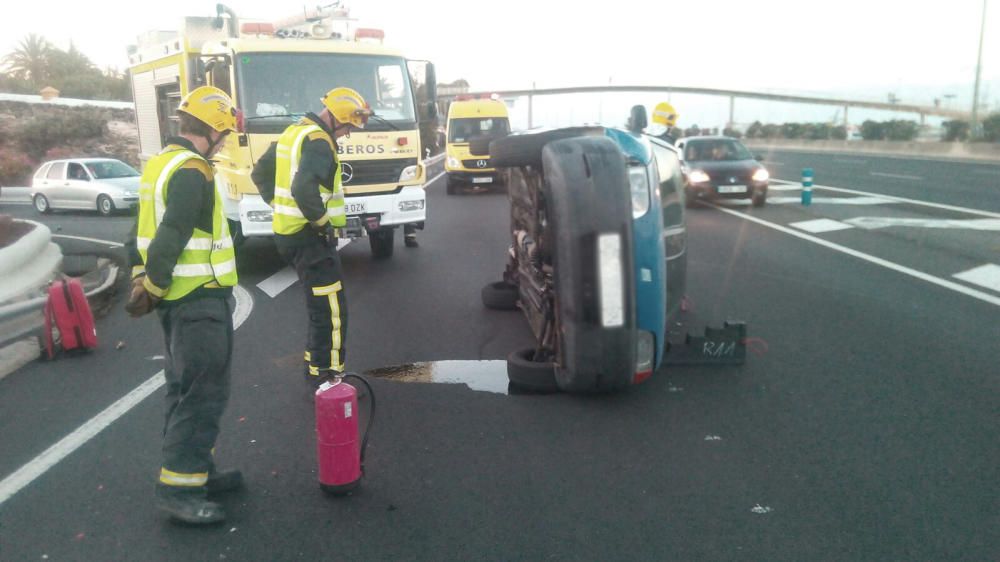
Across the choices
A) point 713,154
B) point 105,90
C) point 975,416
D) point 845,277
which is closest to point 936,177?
point 713,154

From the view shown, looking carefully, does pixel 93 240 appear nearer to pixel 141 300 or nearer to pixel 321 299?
pixel 321 299

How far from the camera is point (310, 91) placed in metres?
10.2

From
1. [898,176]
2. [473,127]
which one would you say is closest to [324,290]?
[473,127]

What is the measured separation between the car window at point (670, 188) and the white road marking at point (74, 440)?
13.2 feet

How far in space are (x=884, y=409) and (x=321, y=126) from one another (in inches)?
171

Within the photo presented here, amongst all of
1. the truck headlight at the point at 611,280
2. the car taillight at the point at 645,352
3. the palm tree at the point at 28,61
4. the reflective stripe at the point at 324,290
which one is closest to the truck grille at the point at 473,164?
the reflective stripe at the point at 324,290

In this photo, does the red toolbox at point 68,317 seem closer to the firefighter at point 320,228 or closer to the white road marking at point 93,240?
the firefighter at point 320,228

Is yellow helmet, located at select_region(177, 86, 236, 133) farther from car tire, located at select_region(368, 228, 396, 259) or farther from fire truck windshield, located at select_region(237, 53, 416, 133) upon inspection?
car tire, located at select_region(368, 228, 396, 259)

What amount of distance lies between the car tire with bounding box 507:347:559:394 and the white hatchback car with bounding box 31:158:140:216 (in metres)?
17.2

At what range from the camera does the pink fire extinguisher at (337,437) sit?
4047 mm

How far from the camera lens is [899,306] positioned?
812 centimetres

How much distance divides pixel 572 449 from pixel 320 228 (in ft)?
7.84

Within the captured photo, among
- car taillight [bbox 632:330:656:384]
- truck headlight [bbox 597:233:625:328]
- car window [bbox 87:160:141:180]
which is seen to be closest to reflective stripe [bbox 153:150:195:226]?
truck headlight [bbox 597:233:625:328]

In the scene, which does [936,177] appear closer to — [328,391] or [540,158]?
[540,158]
